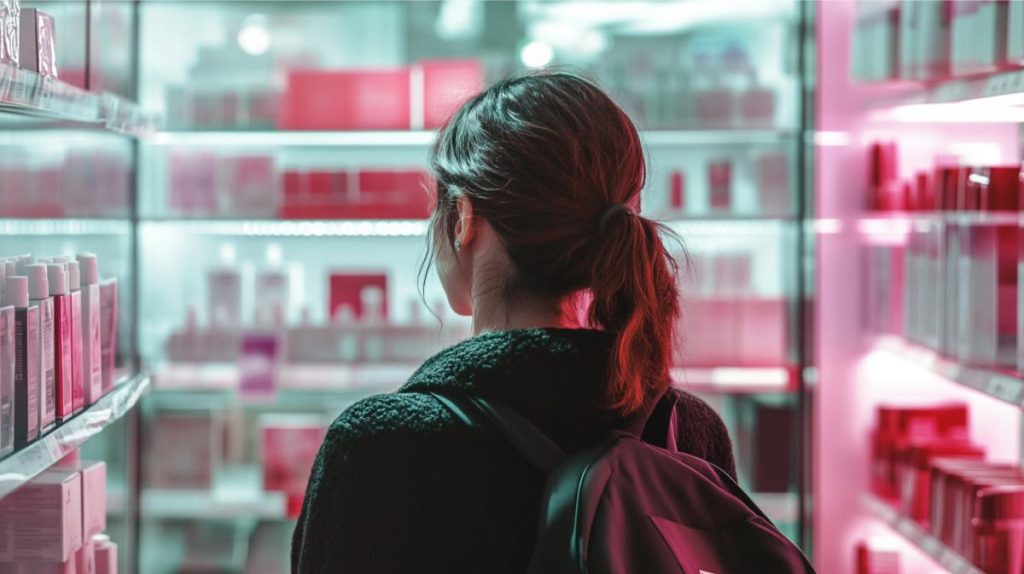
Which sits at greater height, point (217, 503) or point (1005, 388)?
point (1005, 388)

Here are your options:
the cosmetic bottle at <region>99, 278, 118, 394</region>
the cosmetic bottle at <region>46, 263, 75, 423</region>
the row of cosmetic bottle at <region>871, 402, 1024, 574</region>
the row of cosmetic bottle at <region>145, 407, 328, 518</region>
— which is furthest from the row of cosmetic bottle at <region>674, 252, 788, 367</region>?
the cosmetic bottle at <region>46, 263, 75, 423</region>

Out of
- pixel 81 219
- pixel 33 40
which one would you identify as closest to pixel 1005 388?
pixel 33 40

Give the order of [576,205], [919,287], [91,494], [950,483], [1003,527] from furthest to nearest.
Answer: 1. [919,287]
2. [950,483]
3. [1003,527]
4. [91,494]
5. [576,205]

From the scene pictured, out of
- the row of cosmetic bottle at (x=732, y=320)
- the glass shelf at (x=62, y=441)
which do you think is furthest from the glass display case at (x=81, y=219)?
the row of cosmetic bottle at (x=732, y=320)

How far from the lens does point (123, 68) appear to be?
2957 millimetres

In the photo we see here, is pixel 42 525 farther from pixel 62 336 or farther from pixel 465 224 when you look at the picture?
pixel 465 224

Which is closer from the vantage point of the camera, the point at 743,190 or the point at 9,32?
the point at 9,32

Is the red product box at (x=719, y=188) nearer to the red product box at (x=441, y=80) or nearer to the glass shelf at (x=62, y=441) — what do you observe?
the red product box at (x=441, y=80)

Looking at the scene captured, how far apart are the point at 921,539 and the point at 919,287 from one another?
609 millimetres

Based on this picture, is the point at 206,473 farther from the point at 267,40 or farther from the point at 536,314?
the point at 536,314

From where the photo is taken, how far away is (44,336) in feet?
5.62

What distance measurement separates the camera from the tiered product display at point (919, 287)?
2.41m

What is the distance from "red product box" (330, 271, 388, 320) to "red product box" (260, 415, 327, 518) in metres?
0.38

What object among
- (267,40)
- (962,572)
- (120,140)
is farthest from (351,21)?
(962,572)
